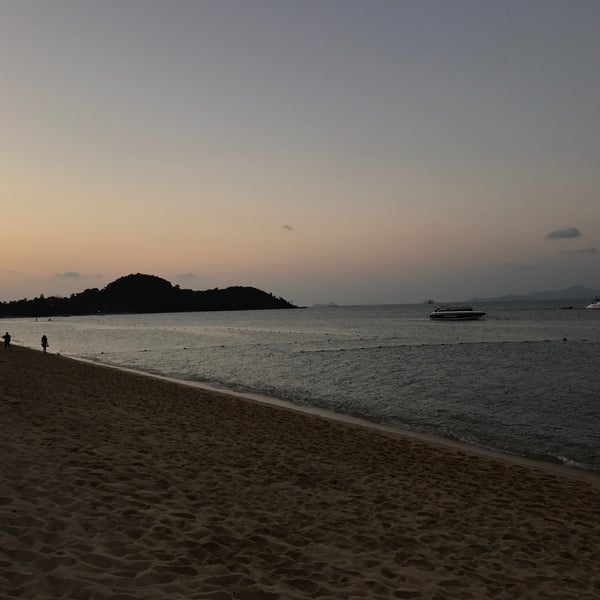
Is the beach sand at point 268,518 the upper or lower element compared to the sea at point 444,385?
upper

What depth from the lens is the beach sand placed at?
566 centimetres

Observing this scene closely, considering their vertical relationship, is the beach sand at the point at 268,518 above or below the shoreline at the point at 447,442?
above

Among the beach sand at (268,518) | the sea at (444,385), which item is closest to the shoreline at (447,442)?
the sea at (444,385)

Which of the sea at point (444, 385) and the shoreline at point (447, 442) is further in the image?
the sea at point (444, 385)

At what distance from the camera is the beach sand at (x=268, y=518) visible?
223 inches

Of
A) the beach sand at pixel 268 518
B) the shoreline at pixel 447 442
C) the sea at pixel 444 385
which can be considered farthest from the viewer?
the sea at pixel 444 385

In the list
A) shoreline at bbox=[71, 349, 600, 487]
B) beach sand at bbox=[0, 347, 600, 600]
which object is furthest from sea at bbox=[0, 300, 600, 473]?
beach sand at bbox=[0, 347, 600, 600]

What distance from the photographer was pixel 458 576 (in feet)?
21.1

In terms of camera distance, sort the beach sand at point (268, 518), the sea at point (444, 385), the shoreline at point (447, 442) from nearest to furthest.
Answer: the beach sand at point (268, 518)
the shoreline at point (447, 442)
the sea at point (444, 385)

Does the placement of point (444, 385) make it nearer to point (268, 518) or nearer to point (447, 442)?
point (447, 442)

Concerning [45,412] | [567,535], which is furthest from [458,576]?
[45,412]

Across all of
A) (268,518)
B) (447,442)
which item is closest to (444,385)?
(447,442)

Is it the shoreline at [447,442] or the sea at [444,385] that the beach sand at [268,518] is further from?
the sea at [444,385]

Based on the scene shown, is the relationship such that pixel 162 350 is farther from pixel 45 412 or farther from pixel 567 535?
pixel 567 535
